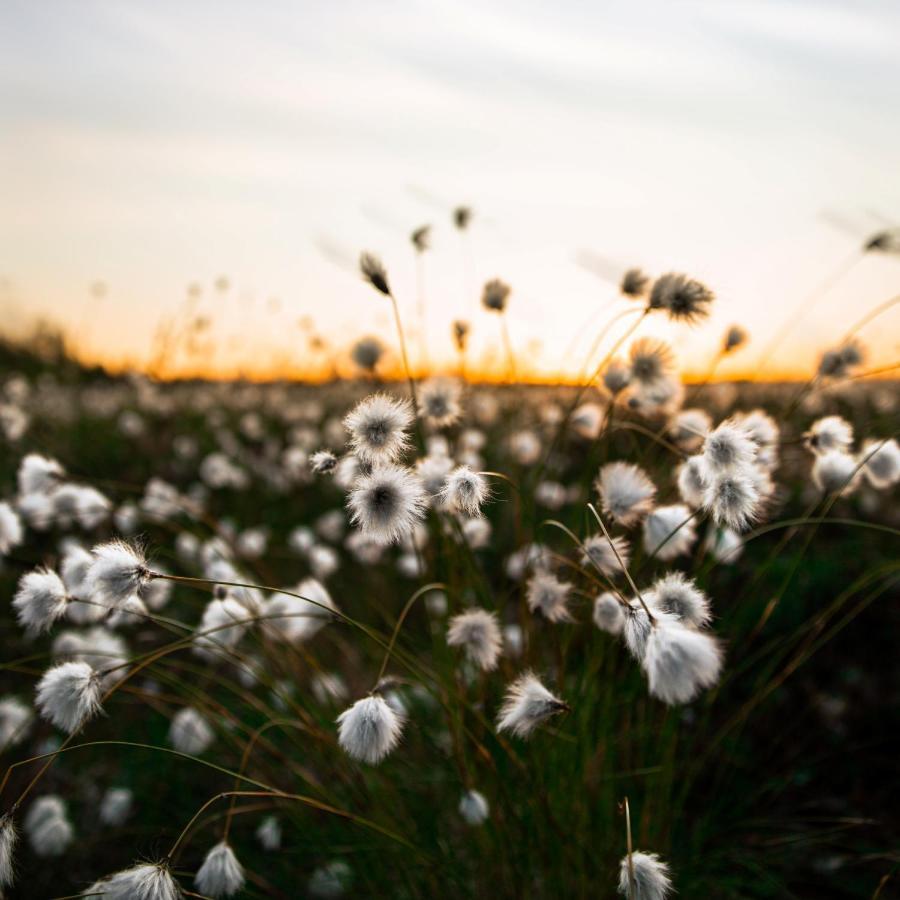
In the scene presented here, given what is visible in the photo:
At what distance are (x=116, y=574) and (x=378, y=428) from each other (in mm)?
500

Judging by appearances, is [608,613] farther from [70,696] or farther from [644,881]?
[70,696]

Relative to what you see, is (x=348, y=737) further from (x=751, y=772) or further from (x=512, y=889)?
(x=751, y=772)

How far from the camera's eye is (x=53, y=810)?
2.51m

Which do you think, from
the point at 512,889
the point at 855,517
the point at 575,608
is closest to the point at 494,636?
the point at 575,608

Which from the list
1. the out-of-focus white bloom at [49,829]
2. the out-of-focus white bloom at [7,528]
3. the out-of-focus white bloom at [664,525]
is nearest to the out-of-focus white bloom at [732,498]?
the out-of-focus white bloom at [664,525]

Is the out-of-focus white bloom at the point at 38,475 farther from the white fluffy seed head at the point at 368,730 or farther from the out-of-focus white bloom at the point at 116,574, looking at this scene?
the white fluffy seed head at the point at 368,730

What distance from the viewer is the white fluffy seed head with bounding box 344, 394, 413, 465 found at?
1358 mm

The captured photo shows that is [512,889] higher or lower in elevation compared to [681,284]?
lower

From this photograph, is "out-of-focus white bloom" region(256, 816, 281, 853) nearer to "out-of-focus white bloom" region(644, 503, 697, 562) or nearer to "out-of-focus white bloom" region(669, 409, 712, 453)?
"out-of-focus white bloom" region(644, 503, 697, 562)

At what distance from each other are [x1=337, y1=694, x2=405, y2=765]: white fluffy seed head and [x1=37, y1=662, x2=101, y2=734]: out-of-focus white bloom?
1.43ft

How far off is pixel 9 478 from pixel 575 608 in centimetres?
468

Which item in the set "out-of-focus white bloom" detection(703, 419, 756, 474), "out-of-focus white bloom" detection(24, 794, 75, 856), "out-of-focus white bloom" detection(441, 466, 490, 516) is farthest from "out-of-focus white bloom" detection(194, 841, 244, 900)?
"out-of-focus white bloom" detection(24, 794, 75, 856)

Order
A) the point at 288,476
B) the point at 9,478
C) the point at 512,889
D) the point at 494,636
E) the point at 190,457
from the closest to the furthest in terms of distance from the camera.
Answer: the point at 494,636 < the point at 512,889 < the point at 9,478 < the point at 288,476 < the point at 190,457

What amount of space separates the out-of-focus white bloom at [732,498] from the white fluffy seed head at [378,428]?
→ 526 mm
